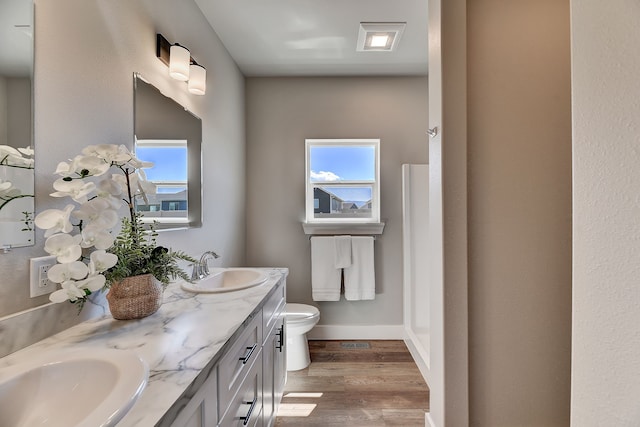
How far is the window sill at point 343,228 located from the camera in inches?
101

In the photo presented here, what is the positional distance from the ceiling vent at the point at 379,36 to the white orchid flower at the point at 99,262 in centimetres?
199

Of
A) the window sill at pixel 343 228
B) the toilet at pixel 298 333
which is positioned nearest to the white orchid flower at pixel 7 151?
the toilet at pixel 298 333

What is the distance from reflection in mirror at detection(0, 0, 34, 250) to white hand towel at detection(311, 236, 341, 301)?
1.95 meters

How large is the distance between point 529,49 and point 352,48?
1.26 meters

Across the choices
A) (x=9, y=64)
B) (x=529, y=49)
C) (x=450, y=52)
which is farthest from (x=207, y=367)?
(x=529, y=49)

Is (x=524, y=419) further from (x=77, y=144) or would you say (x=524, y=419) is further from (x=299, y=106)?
(x=299, y=106)

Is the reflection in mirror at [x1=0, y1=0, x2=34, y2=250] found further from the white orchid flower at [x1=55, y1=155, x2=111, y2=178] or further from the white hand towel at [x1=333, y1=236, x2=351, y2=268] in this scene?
the white hand towel at [x1=333, y1=236, x2=351, y2=268]

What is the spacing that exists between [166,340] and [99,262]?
0.28 metres

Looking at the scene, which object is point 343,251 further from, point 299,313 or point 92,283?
point 92,283

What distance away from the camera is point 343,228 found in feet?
8.45

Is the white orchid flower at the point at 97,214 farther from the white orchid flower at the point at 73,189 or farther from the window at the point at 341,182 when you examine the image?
the window at the point at 341,182

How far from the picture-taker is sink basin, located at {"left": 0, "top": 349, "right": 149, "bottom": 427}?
563 mm

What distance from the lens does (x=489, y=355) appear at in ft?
4.36

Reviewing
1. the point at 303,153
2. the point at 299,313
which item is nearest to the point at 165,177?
the point at 299,313
